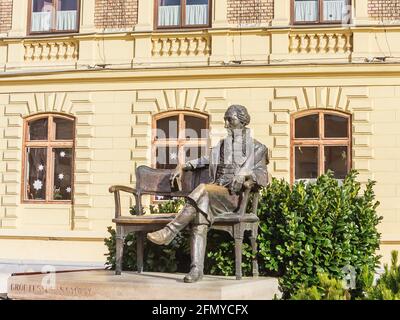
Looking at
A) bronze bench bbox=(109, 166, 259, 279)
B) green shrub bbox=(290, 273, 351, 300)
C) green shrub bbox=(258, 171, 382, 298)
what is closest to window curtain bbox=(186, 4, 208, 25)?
bronze bench bbox=(109, 166, 259, 279)

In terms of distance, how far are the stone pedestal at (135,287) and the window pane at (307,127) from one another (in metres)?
7.04

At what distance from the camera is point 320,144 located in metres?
14.1

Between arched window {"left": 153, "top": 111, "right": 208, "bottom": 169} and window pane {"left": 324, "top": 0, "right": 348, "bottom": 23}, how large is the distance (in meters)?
3.07

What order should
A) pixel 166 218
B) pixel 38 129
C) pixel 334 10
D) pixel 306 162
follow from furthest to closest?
pixel 38 129 → pixel 334 10 → pixel 306 162 → pixel 166 218

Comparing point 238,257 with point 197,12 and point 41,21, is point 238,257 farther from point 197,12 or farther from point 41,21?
point 41,21

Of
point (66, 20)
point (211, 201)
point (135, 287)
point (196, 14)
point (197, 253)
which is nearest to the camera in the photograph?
point (135, 287)

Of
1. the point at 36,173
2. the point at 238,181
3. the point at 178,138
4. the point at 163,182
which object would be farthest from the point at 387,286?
the point at 36,173

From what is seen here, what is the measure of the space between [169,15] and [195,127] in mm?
2371

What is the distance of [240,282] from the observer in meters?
6.98

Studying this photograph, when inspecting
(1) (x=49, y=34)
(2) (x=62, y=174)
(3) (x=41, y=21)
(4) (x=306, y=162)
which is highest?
(3) (x=41, y=21)

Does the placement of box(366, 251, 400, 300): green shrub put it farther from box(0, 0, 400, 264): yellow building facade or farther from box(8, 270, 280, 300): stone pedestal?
box(0, 0, 400, 264): yellow building facade

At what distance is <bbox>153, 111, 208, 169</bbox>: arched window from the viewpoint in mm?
14430

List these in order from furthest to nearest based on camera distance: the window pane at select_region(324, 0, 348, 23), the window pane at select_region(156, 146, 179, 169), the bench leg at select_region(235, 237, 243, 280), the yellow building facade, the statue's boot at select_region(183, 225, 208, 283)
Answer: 1. the window pane at select_region(156, 146, 179, 169)
2. the window pane at select_region(324, 0, 348, 23)
3. the yellow building facade
4. the bench leg at select_region(235, 237, 243, 280)
5. the statue's boot at select_region(183, 225, 208, 283)

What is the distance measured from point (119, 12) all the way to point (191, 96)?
7.64ft
